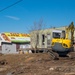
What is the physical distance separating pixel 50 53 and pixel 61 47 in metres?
1.46

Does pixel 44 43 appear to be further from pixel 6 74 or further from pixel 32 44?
pixel 6 74

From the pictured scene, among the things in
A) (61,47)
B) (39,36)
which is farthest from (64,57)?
(39,36)

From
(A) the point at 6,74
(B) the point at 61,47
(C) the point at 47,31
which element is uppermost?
(C) the point at 47,31

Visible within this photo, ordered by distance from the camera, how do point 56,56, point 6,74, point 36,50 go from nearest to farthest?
point 6,74 → point 56,56 → point 36,50

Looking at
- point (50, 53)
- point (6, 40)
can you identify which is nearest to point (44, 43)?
point (6, 40)

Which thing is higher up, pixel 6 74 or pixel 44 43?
pixel 44 43

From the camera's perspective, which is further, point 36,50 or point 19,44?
point 19,44

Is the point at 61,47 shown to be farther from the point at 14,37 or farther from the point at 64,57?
the point at 14,37

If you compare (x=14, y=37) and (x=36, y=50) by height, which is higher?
(x=14, y=37)

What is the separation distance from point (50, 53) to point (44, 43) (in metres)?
18.9

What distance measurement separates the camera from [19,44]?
50.5 metres

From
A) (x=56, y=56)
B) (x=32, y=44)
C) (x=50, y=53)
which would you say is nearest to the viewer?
(x=56, y=56)

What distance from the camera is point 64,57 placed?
21344 millimetres

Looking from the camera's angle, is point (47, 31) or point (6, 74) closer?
point (6, 74)
